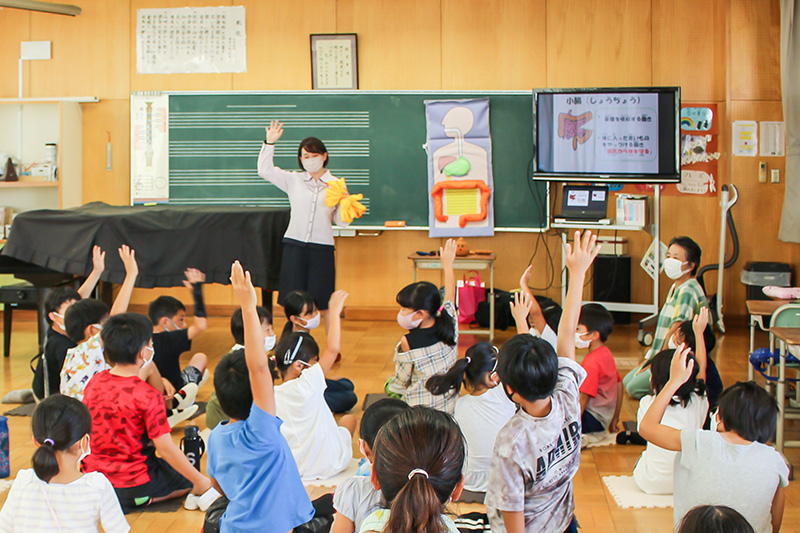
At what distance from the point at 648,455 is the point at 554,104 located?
11.9 feet

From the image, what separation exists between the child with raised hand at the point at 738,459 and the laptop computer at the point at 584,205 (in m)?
3.79

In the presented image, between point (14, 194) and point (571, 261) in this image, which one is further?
point (14, 194)

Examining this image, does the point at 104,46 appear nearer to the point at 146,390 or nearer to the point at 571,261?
the point at 146,390

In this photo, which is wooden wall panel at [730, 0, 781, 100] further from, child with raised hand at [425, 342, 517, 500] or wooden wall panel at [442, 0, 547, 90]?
child with raised hand at [425, 342, 517, 500]

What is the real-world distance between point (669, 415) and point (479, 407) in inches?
29.0

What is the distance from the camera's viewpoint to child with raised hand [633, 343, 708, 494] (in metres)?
2.86

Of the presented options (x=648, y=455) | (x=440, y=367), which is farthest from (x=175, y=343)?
(x=648, y=455)

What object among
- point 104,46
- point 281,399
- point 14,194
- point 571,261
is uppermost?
point 104,46

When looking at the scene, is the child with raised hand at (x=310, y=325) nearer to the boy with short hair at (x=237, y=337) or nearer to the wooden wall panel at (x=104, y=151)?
the boy with short hair at (x=237, y=337)

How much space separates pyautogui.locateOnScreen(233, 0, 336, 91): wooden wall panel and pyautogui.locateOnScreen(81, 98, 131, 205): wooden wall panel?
3.62ft

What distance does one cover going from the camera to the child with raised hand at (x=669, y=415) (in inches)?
113

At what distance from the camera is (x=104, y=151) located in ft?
22.4

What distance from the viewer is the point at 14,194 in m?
6.83

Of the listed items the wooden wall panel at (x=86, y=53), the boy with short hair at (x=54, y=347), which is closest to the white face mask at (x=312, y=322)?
the boy with short hair at (x=54, y=347)
